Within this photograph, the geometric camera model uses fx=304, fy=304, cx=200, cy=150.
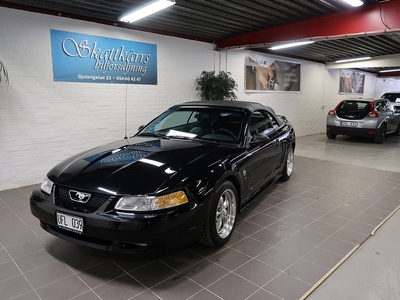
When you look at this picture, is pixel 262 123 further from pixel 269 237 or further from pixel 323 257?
pixel 323 257

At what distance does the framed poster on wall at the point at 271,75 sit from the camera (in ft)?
28.1

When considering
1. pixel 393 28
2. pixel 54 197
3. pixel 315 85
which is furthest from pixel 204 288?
pixel 315 85

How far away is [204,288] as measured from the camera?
2.28m

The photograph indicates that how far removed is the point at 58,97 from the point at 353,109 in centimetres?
824

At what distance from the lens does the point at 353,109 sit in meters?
9.30

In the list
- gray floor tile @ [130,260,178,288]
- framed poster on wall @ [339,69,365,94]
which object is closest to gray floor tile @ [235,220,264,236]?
gray floor tile @ [130,260,178,288]

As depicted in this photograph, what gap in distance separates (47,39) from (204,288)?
450cm

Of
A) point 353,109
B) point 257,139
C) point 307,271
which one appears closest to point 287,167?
point 257,139

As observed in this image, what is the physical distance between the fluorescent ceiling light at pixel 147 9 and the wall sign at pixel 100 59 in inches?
26.2

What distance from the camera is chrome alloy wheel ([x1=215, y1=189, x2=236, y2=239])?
2.82 metres

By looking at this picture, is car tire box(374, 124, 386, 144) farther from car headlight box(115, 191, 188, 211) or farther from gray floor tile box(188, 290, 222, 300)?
car headlight box(115, 191, 188, 211)

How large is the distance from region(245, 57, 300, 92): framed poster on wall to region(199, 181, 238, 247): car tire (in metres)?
6.02

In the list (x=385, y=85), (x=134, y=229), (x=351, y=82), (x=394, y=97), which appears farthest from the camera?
(x=385, y=85)

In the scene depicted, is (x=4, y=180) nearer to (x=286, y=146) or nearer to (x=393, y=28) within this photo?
(x=286, y=146)
